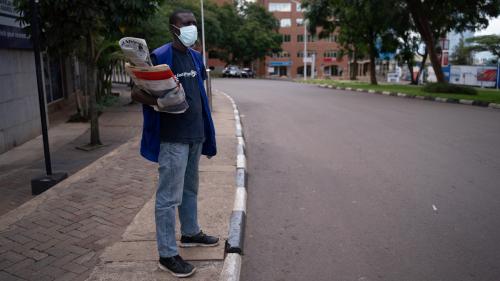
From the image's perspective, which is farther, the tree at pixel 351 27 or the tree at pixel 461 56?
the tree at pixel 461 56

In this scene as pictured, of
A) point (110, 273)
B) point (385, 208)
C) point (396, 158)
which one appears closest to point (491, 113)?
point (396, 158)

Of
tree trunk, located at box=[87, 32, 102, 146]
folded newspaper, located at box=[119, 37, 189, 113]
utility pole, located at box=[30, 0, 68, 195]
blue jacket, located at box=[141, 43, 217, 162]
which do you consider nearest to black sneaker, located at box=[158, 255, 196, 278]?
blue jacket, located at box=[141, 43, 217, 162]

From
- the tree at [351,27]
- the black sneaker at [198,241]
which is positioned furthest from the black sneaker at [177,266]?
the tree at [351,27]

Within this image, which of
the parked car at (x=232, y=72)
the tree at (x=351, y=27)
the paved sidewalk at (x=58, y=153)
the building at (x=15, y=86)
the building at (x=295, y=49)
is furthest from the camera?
the building at (x=295, y=49)

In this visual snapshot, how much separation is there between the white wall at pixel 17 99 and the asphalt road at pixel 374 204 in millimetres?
4733

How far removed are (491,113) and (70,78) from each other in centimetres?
1391

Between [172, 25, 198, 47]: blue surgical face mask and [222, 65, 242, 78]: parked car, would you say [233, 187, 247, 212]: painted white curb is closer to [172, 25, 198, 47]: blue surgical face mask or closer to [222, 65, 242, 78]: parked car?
[172, 25, 198, 47]: blue surgical face mask

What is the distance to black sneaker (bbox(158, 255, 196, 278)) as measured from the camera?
11.8 ft

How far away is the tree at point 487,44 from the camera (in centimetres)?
5272

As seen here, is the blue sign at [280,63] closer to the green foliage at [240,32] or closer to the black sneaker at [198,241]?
the green foliage at [240,32]

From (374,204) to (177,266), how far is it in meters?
2.87

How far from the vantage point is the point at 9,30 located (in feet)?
30.6

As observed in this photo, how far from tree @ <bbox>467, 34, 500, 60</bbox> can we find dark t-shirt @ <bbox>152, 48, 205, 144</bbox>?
5709cm

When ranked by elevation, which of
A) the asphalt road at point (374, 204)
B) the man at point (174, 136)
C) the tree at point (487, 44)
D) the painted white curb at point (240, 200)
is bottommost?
the asphalt road at point (374, 204)
